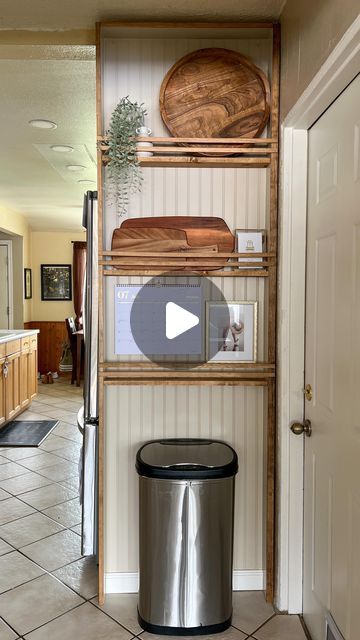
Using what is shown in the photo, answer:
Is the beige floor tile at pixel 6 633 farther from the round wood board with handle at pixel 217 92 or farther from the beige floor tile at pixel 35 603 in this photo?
the round wood board with handle at pixel 217 92

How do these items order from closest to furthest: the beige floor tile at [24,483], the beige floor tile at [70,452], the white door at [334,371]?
the white door at [334,371] → the beige floor tile at [24,483] → the beige floor tile at [70,452]

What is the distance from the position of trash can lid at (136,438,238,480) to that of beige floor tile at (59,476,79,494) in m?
1.61

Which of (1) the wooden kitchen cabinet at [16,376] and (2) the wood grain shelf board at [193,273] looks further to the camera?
(1) the wooden kitchen cabinet at [16,376]

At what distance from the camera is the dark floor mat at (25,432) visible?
467 centimetres

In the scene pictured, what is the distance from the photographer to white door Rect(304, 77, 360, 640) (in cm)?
158

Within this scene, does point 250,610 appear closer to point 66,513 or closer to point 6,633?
point 6,633

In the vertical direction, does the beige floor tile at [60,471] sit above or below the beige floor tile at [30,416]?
below

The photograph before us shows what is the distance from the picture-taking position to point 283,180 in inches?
83.3

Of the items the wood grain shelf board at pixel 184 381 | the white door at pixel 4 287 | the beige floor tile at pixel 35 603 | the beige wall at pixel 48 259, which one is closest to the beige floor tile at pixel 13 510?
the beige floor tile at pixel 35 603

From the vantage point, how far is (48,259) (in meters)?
8.43

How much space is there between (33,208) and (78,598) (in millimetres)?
5367

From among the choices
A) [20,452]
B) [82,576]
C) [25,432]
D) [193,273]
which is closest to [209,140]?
[193,273]

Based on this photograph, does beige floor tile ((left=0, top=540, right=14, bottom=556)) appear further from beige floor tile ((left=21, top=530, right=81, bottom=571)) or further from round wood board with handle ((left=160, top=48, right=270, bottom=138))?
round wood board with handle ((left=160, top=48, right=270, bottom=138))

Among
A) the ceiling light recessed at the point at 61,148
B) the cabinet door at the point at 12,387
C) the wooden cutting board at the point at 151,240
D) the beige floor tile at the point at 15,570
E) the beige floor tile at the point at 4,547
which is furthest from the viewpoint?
the cabinet door at the point at 12,387
